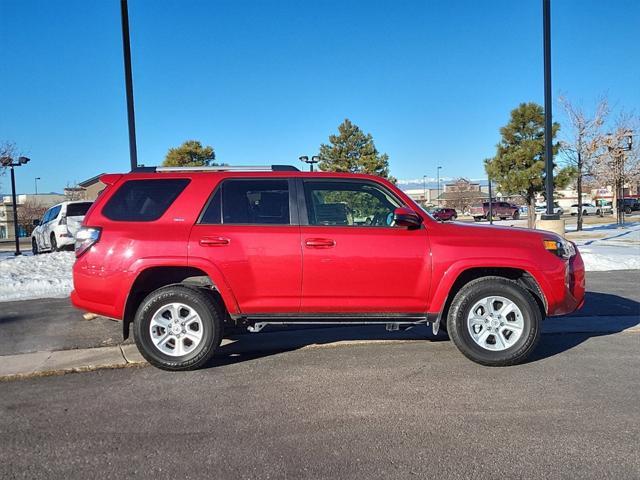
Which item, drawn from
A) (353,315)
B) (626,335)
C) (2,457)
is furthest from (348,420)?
(626,335)

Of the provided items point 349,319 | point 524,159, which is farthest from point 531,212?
point 349,319

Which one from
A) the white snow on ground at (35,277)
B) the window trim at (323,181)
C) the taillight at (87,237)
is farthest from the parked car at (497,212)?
the taillight at (87,237)

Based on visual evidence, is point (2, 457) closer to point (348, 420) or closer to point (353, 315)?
point (348, 420)

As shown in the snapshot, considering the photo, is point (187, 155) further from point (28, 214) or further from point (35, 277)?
point (28, 214)

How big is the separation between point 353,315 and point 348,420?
1.33m

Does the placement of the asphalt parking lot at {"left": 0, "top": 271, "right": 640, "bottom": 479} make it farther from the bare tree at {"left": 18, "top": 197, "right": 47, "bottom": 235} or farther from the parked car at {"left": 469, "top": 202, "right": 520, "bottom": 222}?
the bare tree at {"left": 18, "top": 197, "right": 47, "bottom": 235}

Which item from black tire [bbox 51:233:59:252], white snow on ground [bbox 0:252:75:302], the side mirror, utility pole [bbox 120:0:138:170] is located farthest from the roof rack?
black tire [bbox 51:233:59:252]

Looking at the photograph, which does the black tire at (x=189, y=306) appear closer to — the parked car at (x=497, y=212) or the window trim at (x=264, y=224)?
the window trim at (x=264, y=224)

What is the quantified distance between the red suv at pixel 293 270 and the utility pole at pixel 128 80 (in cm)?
654

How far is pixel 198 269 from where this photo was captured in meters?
4.97

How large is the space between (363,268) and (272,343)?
67.6 inches

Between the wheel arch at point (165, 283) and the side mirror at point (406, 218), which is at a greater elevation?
the side mirror at point (406, 218)

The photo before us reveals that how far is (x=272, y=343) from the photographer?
5941 millimetres

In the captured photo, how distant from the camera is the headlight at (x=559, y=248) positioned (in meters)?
5.04
